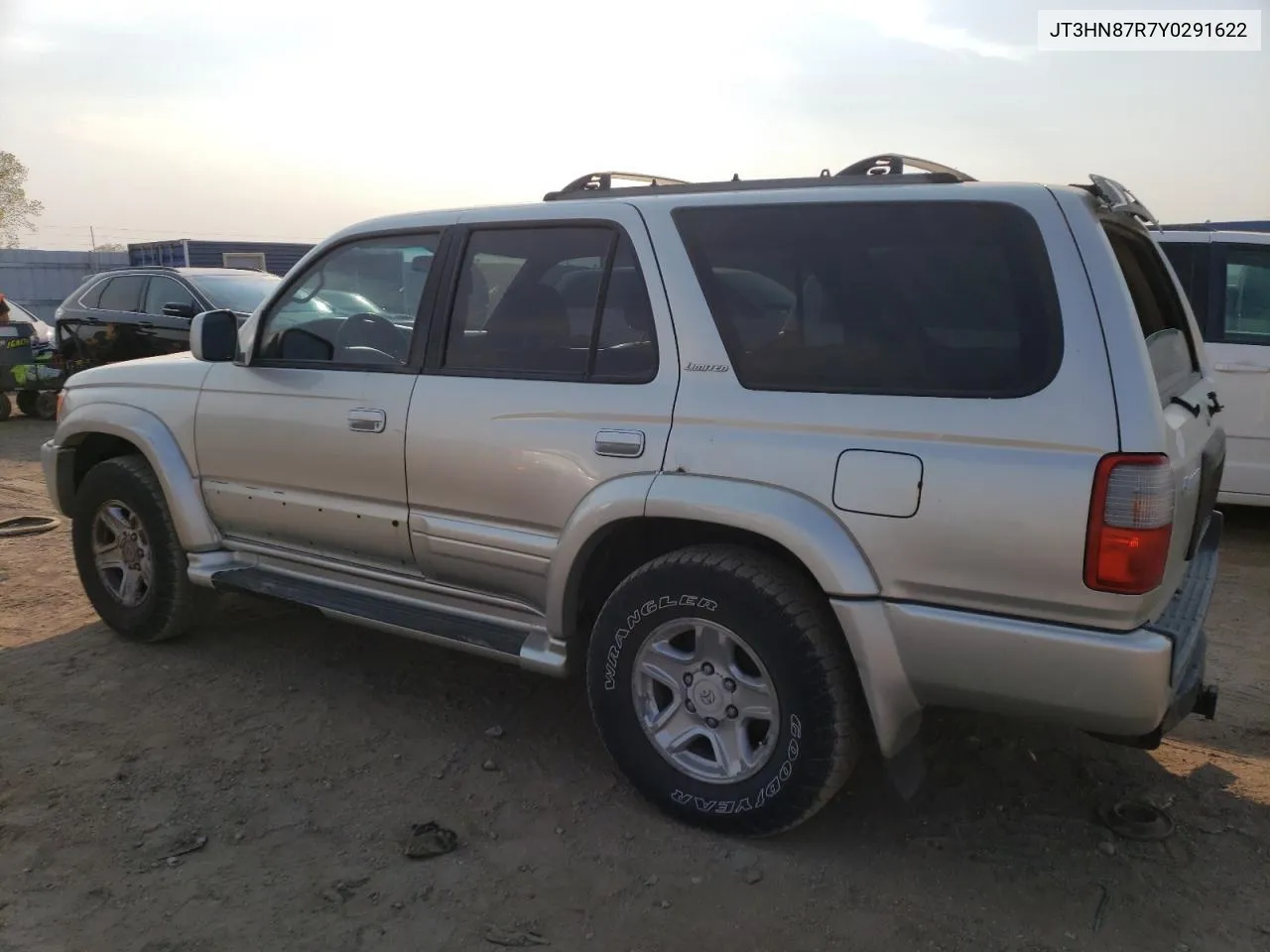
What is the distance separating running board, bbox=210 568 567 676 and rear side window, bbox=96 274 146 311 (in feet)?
26.4

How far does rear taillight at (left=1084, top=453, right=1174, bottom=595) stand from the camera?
2.41 metres

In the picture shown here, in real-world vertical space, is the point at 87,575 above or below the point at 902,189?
below

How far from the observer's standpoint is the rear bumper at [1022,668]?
248cm

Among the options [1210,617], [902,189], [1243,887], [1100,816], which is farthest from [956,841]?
[1210,617]

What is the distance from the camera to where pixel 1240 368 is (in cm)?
628

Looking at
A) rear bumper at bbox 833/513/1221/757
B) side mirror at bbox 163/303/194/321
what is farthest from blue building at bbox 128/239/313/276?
rear bumper at bbox 833/513/1221/757

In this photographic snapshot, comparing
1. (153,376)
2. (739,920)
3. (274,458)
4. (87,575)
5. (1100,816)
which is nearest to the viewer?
(739,920)

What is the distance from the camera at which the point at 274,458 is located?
13.2ft

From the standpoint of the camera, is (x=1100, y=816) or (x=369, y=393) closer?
(x=1100, y=816)

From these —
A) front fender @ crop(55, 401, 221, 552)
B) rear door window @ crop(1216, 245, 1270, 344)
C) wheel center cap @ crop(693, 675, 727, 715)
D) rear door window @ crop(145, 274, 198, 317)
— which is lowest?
wheel center cap @ crop(693, 675, 727, 715)

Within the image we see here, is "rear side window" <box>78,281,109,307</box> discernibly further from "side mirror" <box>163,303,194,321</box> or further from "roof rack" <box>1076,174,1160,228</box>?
"roof rack" <box>1076,174,1160,228</box>

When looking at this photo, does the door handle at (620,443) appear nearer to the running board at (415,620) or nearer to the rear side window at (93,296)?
the running board at (415,620)

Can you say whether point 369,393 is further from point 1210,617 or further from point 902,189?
point 1210,617

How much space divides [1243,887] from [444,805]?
7.58ft
